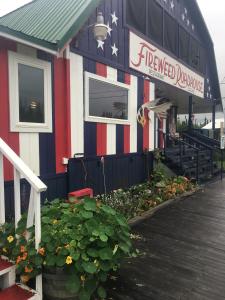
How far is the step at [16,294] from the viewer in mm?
2602

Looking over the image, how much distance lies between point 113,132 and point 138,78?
1709 mm

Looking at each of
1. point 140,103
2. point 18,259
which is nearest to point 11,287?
point 18,259

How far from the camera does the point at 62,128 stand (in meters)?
5.32

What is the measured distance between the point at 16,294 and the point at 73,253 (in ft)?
2.11

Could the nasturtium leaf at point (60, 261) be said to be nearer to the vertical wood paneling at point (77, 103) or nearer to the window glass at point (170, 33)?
the vertical wood paneling at point (77, 103)

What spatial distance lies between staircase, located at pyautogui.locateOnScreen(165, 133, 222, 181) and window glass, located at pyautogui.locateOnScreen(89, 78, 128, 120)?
2.46 meters

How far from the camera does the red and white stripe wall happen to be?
434cm

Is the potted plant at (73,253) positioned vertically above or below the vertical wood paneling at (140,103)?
below

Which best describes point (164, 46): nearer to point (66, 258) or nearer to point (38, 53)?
point (38, 53)

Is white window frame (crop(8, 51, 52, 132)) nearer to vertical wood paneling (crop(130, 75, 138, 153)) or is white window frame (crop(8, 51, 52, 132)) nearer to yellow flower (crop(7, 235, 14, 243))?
yellow flower (crop(7, 235, 14, 243))

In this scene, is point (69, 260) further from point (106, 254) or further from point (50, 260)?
point (106, 254)

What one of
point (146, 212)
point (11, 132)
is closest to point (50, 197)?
point (11, 132)

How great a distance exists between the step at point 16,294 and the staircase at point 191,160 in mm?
6531

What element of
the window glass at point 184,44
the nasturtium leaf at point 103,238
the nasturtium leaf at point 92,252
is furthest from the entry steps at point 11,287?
the window glass at point 184,44
